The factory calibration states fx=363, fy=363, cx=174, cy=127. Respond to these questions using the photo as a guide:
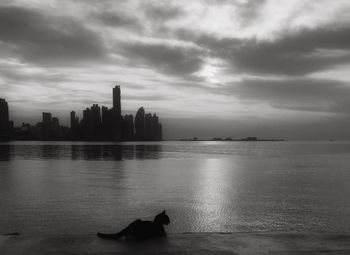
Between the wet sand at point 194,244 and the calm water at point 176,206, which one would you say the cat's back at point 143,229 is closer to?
the wet sand at point 194,244

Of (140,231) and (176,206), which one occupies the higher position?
(140,231)

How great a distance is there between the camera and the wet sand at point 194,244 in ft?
25.0

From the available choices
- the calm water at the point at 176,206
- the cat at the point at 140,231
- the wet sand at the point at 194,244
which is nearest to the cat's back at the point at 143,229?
the cat at the point at 140,231

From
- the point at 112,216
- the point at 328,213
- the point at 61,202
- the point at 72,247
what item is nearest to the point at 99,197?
the point at 61,202

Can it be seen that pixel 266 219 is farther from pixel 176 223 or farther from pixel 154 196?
pixel 154 196

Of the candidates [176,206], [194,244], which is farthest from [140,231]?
[176,206]

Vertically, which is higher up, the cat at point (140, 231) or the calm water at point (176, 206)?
the cat at point (140, 231)

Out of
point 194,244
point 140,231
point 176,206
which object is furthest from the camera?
point 176,206

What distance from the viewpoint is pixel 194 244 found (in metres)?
8.05

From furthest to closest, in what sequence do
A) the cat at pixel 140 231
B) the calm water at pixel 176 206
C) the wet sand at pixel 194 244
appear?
the calm water at pixel 176 206 → the cat at pixel 140 231 → the wet sand at pixel 194 244

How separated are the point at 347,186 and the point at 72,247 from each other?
2798 cm

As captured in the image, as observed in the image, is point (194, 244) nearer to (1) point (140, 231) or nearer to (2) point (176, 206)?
(1) point (140, 231)

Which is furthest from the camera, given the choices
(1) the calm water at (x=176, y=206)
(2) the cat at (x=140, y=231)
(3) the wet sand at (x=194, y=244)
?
(1) the calm water at (x=176, y=206)

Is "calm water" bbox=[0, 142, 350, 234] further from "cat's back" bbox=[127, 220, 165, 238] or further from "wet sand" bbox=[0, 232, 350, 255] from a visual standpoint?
"wet sand" bbox=[0, 232, 350, 255]
